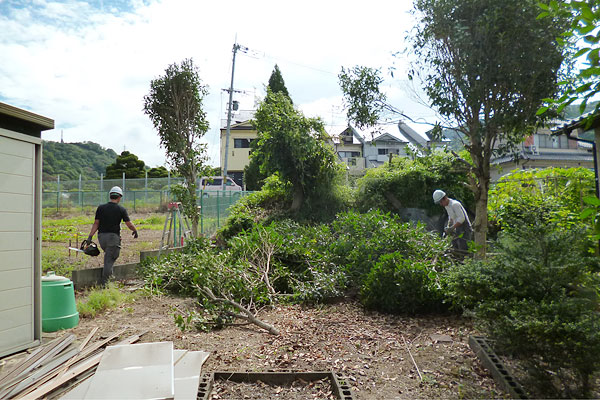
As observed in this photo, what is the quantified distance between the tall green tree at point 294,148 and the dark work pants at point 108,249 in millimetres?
5286

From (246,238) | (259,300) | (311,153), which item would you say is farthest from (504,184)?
(259,300)

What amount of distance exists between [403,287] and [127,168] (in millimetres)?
32126

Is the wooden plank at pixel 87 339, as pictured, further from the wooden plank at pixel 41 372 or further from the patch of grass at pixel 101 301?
the patch of grass at pixel 101 301

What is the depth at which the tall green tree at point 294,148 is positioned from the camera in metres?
11.4

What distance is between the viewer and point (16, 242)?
445 cm

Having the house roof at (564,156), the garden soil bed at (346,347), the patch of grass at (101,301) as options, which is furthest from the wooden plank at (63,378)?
the house roof at (564,156)

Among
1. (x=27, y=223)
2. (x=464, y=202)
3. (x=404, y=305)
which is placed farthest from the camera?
(x=464, y=202)

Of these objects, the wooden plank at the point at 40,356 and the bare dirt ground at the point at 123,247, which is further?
the bare dirt ground at the point at 123,247

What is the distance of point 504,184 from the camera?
10273 millimetres

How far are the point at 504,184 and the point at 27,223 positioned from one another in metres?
9.97

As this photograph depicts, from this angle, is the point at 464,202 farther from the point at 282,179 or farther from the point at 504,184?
the point at 282,179

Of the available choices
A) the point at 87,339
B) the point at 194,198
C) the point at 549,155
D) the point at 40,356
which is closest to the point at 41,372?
the point at 40,356

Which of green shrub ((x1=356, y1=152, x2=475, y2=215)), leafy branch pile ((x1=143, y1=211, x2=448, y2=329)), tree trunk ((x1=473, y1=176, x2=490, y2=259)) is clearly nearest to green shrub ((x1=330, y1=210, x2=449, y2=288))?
leafy branch pile ((x1=143, y1=211, x2=448, y2=329))

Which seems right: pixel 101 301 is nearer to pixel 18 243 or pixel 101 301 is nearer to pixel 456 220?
pixel 18 243
